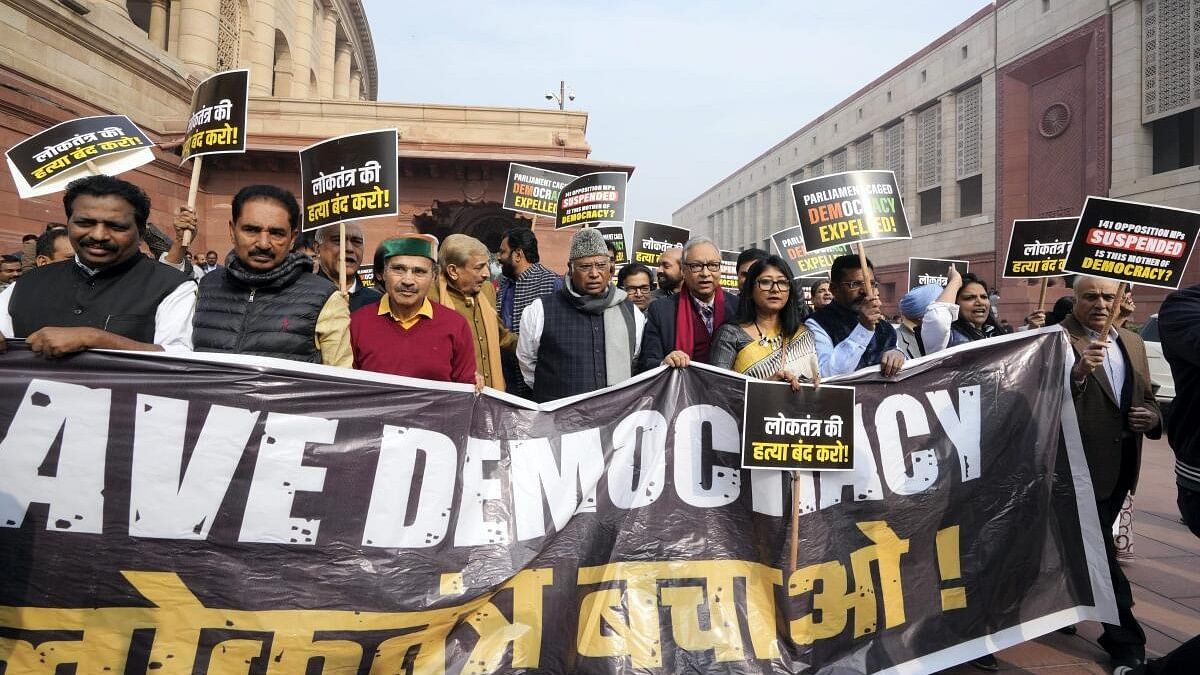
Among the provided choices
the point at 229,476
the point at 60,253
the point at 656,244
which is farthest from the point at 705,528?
the point at 656,244

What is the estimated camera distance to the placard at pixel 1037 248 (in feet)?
18.7

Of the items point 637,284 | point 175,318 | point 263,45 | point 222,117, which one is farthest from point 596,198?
point 263,45

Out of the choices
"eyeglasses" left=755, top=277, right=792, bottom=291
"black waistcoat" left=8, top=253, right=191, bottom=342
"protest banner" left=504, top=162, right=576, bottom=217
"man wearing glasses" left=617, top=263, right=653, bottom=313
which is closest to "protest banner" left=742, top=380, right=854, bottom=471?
"eyeglasses" left=755, top=277, right=792, bottom=291

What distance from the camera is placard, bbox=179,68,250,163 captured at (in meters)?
4.86

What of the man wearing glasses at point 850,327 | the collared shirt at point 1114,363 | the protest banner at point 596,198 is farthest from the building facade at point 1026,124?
the man wearing glasses at point 850,327

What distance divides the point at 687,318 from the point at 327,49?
3075cm

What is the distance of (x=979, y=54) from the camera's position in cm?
3006

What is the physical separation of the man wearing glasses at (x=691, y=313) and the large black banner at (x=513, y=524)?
29.7 inches

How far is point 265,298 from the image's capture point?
9.35 ft

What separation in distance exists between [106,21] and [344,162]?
43.5ft

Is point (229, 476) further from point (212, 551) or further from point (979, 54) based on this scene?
point (979, 54)

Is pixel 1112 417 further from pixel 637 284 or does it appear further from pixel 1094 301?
pixel 637 284

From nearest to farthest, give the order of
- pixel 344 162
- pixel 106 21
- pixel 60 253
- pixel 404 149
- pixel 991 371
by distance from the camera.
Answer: pixel 991 371 < pixel 344 162 < pixel 60 253 < pixel 106 21 < pixel 404 149

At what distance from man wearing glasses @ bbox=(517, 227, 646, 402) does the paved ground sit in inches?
84.0
